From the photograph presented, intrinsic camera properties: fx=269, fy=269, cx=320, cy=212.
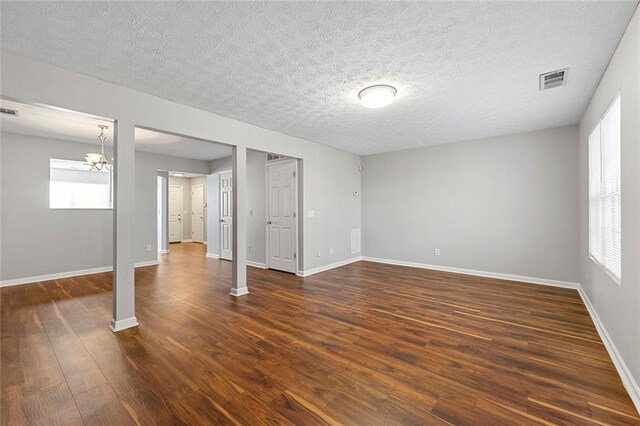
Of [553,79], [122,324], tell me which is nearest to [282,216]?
[122,324]

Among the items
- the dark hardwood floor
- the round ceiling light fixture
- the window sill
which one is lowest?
the dark hardwood floor

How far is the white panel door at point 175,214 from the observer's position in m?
10.5

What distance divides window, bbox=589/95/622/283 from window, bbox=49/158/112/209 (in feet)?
25.5

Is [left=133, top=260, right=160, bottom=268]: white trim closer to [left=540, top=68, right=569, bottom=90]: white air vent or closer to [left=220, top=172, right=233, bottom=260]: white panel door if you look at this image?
[left=220, top=172, right=233, bottom=260]: white panel door

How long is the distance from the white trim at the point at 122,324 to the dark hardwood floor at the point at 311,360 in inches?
3.6

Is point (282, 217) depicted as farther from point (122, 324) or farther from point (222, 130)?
point (122, 324)

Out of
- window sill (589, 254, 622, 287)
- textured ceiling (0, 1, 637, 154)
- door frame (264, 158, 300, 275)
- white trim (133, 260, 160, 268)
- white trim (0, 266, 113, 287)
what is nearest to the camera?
textured ceiling (0, 1, 637, 154)

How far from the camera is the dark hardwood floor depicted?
1680 millimetres

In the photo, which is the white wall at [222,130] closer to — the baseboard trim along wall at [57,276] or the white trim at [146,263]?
the white trim at [146,263]

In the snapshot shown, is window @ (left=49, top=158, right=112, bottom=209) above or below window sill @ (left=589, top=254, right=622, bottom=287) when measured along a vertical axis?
above

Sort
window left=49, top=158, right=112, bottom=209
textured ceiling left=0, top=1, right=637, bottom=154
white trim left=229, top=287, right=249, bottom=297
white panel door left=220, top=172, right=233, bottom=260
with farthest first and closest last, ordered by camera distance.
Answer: white panel door left=220, top=172, right=233, bottom=260
window left=49, top=158, right=112, bottom=209
white trim left=229, top=287, right=249, bottom=297
textured ceiling left=0, top=1, right=637, bottom=154

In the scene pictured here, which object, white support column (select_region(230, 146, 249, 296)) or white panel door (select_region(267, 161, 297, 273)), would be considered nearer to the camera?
white support column (select_region(230, 146, 249, 296))

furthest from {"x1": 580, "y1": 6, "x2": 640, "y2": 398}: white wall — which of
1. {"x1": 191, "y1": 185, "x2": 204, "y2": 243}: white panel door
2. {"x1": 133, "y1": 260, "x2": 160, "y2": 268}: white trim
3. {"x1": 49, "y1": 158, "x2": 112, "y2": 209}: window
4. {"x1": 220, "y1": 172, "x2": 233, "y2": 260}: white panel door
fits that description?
{"x1": 191, "y1": 185, "x2": 204, "y2": 243}: white panel door

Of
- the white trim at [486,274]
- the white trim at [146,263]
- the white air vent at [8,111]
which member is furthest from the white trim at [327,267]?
the white air vent at [8,111]
